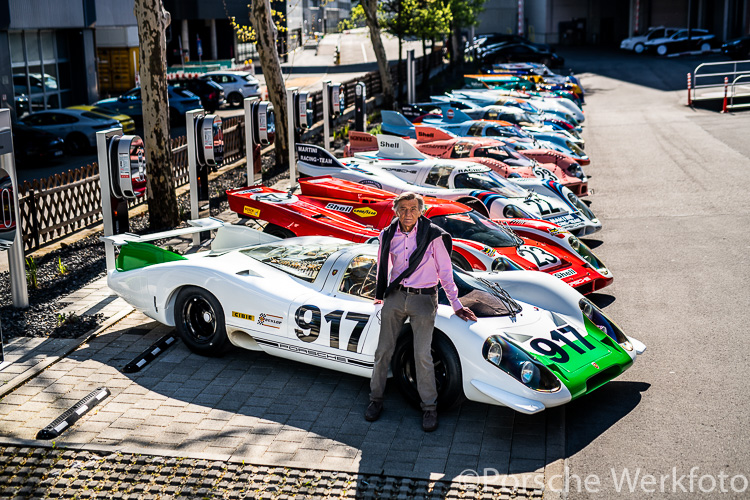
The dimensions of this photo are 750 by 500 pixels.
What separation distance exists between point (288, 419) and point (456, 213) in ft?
14.2

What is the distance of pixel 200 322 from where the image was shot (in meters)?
8.21

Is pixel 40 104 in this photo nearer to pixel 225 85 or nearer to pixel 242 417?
pixel 225 85

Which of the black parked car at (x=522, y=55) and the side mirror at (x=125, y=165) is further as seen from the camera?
the black parked car at (x=522, y=55)

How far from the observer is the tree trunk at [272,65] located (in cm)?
1950

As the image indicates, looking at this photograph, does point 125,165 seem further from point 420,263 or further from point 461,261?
point 420,263

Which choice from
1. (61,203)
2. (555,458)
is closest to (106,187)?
(61,203)

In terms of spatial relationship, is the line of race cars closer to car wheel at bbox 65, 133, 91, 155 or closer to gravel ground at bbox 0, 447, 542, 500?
gravel ground at bbox 0, 447, 542, 500

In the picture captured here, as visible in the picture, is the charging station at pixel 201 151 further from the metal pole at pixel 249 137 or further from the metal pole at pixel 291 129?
the metal pole at pixel 291 129

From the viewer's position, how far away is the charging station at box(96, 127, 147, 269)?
33.7 feet

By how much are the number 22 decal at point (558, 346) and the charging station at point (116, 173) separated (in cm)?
578

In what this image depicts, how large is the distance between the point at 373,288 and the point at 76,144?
18426 mm

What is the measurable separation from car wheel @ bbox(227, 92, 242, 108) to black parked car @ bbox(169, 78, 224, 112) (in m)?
1.79

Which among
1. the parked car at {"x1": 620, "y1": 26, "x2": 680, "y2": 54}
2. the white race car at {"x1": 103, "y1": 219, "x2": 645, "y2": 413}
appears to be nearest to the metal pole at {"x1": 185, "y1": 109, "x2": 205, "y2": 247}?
the white race car at {"x1": 103, "y1": 219, "x2": 645, "y2": 413}

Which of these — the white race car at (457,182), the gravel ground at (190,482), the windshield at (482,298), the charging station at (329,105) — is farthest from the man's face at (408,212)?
the charging station at (329,105)
